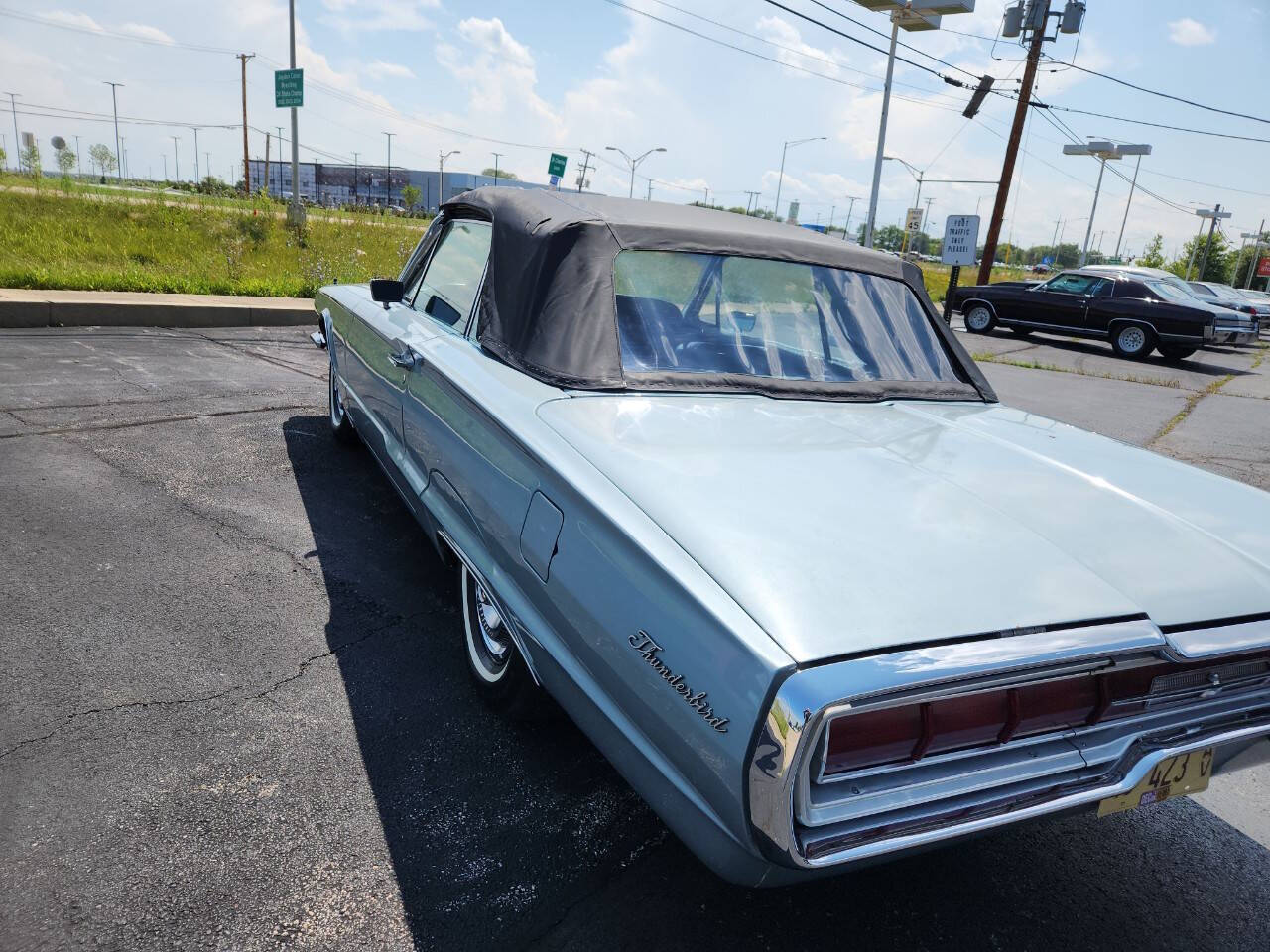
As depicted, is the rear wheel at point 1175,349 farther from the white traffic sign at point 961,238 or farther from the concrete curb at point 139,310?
the concrete curb at point 139,310

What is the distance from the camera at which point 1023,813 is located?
1542 millimetres

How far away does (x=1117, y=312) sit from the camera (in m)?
15.9

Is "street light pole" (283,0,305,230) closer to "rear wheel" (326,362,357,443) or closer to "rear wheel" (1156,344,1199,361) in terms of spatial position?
"rear wheel" (326,362,357,443)

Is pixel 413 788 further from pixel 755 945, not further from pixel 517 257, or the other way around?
pixel 517 257

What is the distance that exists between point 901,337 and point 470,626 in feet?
6.00

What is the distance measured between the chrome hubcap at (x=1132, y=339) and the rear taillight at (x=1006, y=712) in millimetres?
16389

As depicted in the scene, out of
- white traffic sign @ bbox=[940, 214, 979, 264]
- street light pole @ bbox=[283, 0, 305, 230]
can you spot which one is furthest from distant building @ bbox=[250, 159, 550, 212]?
white traffic sign @ bbox=[940, 214, 979, 264]

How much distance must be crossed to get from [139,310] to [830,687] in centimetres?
905

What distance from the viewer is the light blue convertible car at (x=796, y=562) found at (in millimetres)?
1423

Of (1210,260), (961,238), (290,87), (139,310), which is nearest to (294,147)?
(290,87)

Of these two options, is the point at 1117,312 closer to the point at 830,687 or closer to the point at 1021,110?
the point at 1021,110

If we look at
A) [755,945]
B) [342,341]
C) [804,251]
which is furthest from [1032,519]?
[342,341]

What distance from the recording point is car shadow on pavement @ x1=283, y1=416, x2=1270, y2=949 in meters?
1.91

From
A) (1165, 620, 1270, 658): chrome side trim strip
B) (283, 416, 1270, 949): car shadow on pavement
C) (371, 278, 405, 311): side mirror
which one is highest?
(371, 278, 405, 311): side mirror
